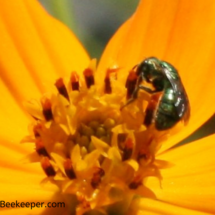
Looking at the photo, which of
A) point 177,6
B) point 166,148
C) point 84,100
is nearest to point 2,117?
point 84,100

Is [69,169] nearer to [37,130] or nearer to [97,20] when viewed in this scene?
[37,130]

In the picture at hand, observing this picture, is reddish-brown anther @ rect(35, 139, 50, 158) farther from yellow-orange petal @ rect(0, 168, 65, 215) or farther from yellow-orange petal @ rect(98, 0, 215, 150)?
yellow-orange petal @ rect(98, 0, 215, 150)

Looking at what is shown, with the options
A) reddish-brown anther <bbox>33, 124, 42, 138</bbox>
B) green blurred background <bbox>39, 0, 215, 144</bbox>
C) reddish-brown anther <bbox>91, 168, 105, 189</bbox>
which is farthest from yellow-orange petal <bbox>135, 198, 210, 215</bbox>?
green blurred background <bbox>39, 0, 215, 144</bbox>

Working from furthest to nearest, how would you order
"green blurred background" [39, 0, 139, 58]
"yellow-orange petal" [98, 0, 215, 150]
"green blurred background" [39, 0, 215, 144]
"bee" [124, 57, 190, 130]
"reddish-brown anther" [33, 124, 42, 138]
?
"green blurred background" [39, 0, 139, 58], "green blurred background" [39, 0, 215, 144], "yellow-orange petal" [98, 0, 215, 150], "reddish-brown anther" [33, 124, 42, 138], "bee" [124, 57, 190, 130]

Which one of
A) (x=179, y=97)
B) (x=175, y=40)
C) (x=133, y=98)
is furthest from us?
(x=175, y=40)

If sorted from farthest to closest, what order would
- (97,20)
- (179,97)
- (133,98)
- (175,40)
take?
(97,20)
(175,40)
(133,98)
(179,97)

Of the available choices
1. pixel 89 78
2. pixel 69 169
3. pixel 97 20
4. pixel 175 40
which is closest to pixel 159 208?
pixel 69 169

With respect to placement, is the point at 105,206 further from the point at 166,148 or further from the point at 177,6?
the point at 177,6
